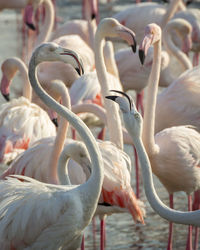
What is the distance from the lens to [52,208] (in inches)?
175

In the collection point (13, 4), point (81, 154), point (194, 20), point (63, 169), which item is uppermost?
point (81, 154)

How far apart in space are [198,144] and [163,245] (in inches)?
32.2

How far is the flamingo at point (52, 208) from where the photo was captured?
14.5ft

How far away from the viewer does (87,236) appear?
603 centimetres

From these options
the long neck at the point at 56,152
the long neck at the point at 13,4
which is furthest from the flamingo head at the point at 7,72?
the long neck at the point at 13,4

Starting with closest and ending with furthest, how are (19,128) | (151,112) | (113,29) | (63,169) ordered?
(63,169), (151,112), (113,29), (19,128)

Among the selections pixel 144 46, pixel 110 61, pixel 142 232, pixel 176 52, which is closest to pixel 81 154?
pixel 144 46

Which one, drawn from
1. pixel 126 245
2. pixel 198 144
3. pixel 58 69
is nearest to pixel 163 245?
pixel 126 245

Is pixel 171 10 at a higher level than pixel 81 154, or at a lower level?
lower

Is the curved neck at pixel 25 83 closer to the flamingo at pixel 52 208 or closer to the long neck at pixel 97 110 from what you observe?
the long neck at pixel 97 110

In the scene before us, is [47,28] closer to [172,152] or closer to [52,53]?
[172,152]

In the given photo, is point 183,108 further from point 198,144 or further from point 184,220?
point 184,220

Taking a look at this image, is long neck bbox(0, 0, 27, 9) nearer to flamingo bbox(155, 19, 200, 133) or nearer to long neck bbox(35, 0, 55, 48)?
long neck bbox(35, 0, 55, 48)

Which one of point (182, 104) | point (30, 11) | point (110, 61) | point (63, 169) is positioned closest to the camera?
point (63, 169)
